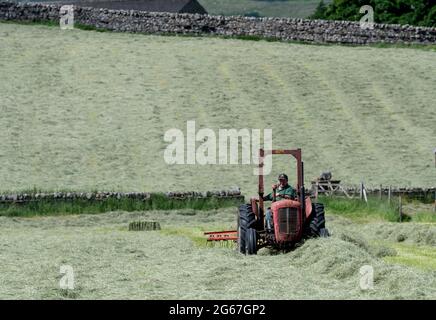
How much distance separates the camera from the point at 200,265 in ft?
68.1

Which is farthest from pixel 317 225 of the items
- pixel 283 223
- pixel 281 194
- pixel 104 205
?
pixel 104 205

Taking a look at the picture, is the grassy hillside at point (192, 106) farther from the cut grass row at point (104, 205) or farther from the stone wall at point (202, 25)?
the cut grass row at point (104, 205)

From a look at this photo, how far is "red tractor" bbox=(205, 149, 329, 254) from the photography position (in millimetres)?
23031

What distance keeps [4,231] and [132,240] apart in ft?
17.7

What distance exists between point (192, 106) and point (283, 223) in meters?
28.5

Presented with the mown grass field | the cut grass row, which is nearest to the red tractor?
the mown grass field

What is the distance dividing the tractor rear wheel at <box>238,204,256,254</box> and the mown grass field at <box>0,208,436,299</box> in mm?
279

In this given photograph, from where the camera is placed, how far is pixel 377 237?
28578 millimetres
